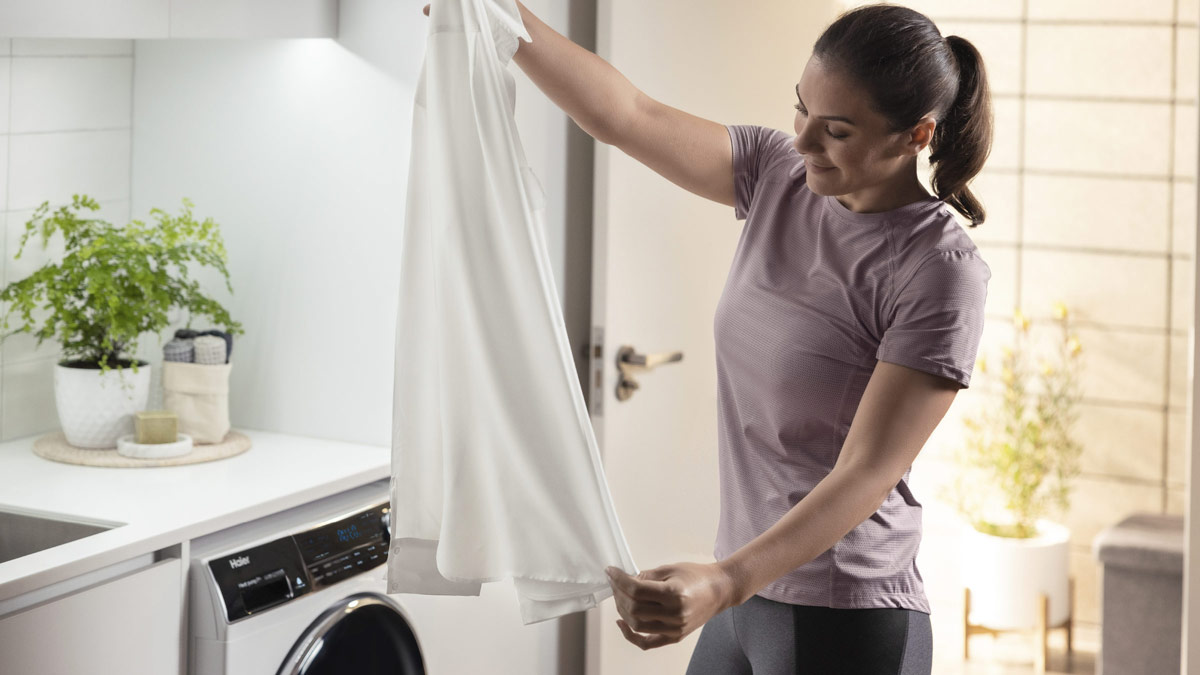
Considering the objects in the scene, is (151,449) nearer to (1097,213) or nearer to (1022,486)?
(1022,486)

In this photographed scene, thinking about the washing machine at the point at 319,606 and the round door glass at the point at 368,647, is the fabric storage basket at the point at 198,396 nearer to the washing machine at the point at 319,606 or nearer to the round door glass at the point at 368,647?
the washing machine at the point at 319,606

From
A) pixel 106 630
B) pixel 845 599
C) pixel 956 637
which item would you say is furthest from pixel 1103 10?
pixel 106 630

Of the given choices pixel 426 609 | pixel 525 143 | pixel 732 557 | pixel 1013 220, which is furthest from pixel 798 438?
pixel 1013 220

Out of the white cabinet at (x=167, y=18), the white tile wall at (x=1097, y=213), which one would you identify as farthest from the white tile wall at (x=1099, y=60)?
the white cabinet at (x=167, y=18)

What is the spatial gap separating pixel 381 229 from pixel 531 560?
0.95m

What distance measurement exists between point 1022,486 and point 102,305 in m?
2.47

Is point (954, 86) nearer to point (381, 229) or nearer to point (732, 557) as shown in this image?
point (732, 557)

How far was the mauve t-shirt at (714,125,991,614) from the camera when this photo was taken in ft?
4.12

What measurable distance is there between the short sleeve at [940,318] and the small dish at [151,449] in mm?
1249

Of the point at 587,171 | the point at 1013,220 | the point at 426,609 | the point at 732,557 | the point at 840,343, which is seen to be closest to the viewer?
the point at 732,557

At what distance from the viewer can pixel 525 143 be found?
222 cm

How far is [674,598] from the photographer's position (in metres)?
1.13

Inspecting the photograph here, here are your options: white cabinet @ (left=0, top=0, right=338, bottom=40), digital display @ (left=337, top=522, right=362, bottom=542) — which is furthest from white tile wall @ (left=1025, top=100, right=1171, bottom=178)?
digital display @ (left=337, top=522, right=362, bottom=542)

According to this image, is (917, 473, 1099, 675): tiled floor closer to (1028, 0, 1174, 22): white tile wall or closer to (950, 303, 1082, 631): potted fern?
(950, 303, 1082, 631): potted fern
